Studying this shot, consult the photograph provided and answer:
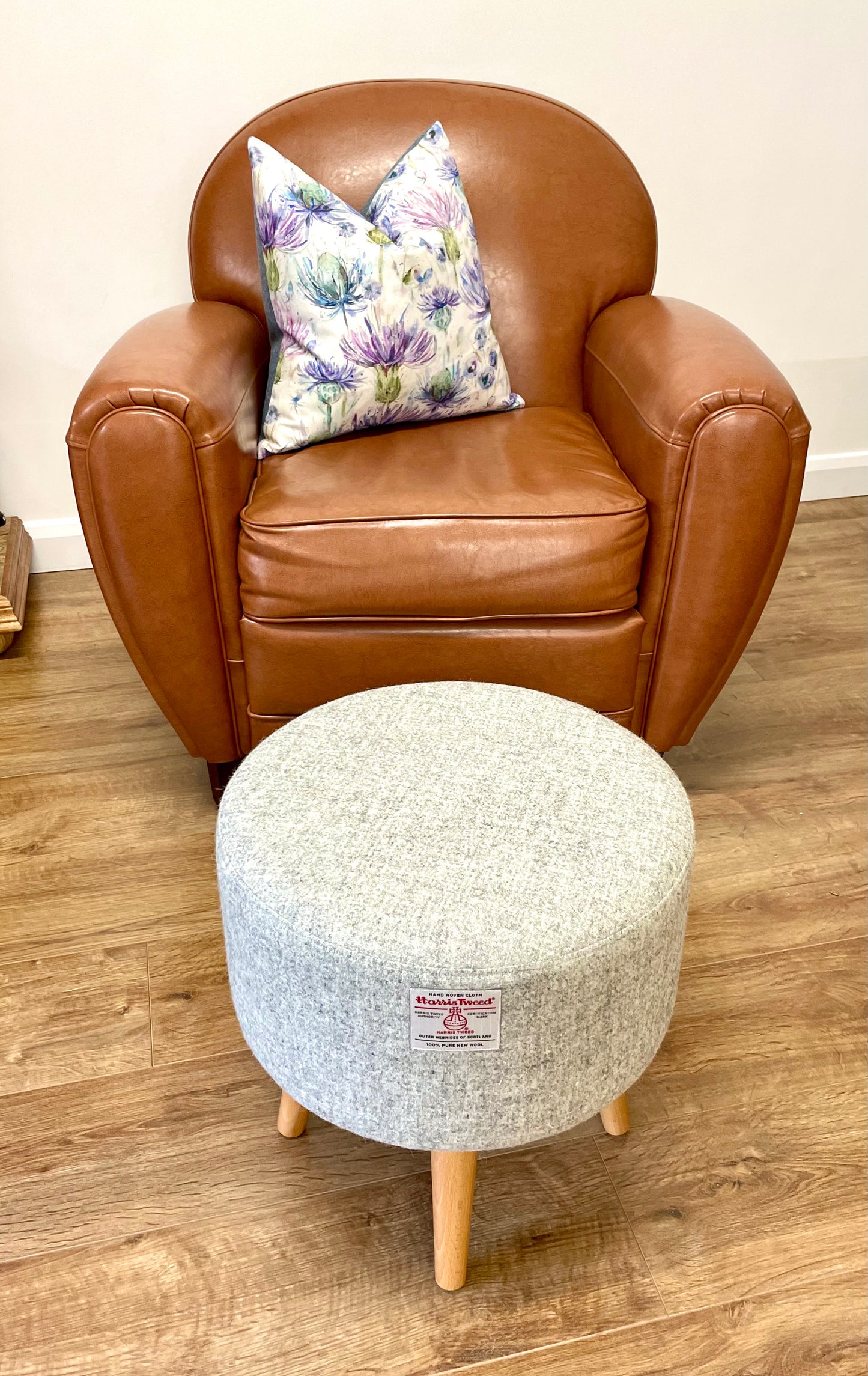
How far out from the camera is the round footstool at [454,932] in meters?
0.90

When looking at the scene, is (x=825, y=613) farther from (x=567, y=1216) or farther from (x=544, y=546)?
(x=567, y=1216)

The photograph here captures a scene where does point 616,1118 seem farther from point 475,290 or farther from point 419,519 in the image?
point 475,290

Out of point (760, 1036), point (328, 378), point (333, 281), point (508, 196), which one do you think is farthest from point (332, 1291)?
point (508, 196)

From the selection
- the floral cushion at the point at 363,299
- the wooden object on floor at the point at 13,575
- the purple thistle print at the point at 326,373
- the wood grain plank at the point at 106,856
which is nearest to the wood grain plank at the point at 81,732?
the wood grain plank at the point at 106,856

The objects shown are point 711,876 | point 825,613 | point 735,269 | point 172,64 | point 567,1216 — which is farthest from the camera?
point 735,269

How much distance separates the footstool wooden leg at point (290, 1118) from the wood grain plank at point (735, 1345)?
1.02ft

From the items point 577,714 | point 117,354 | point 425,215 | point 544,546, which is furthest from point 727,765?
point 117,354

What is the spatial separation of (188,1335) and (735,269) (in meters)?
2.36

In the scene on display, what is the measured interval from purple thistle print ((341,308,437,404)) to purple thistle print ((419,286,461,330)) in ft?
0.08

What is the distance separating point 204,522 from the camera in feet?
4.75

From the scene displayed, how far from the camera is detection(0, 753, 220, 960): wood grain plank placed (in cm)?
151

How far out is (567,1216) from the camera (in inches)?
45.1

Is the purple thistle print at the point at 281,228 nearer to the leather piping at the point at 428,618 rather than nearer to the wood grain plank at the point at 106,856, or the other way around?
the leather piping at the point at 428,618

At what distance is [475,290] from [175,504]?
66 centimetres
